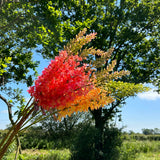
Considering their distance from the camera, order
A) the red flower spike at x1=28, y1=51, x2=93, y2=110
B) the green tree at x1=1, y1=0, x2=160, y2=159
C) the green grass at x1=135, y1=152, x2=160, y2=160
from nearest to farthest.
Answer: the red flower spike at x1=28, y1=51, x2=93, y2=110 → the green grass at x1=135, y1=152, x2=160, y2=160 → the green tree at x1=1, y1=0, x2=160, y2=159

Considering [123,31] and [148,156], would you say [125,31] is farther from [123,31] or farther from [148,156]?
[148,156]

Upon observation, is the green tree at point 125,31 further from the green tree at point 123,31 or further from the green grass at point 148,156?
the green grass at point 148,156

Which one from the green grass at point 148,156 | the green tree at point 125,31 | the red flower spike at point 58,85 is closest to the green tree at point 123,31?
the green tree at point 125,31

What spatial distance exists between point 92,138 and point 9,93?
3977 mm

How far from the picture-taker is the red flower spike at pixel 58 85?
1.33 metres

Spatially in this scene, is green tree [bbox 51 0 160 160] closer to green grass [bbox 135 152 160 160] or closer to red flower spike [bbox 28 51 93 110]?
green grass [bbox 135 152 160 160]

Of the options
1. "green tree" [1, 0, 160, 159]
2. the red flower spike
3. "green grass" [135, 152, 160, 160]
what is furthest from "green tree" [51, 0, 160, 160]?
the red flower spike

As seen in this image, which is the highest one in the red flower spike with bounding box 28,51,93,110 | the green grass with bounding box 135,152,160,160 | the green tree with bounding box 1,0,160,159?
the green tree with bounding box 1,0,160,159

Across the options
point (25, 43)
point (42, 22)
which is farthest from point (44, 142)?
point (42, 22)

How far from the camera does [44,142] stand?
41.2 ft

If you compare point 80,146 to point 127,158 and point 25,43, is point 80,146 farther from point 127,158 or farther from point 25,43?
point 25,43

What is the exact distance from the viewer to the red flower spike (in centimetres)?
133

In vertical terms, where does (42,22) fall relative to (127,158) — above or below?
above

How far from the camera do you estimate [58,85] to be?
135 centimetres
